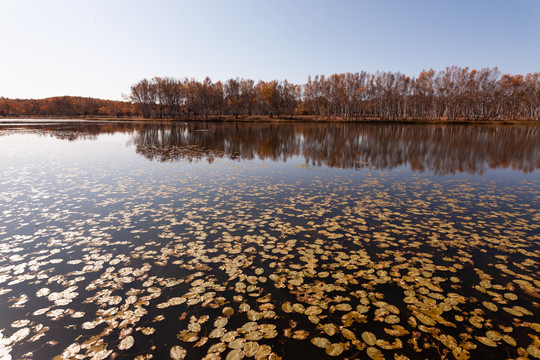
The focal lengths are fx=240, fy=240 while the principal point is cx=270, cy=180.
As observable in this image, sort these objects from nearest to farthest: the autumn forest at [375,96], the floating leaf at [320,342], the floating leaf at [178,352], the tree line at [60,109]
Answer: the floating leaf at [178,352], the floating leaf at [320,342], the autumn forest at [375,96], the tree line at [60,109]

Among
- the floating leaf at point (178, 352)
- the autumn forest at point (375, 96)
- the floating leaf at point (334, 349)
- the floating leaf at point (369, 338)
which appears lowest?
the floating leaf at point (178, 352)

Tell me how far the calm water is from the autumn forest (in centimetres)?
9579

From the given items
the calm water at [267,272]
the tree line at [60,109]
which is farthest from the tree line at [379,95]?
the calm water at [267,272]

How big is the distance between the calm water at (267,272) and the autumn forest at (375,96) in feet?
314

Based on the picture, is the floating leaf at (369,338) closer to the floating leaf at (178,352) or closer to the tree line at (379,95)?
the floating leaf at (178,352)

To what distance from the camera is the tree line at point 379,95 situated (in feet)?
335

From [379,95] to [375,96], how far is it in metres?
4.31

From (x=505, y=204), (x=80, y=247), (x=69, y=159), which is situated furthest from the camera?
(x=69, y=159)

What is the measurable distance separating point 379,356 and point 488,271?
175 inches

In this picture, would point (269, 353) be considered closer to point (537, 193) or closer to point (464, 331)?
point (464, 331)

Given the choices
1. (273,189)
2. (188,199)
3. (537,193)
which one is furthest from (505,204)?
(188,199)

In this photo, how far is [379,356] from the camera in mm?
3871

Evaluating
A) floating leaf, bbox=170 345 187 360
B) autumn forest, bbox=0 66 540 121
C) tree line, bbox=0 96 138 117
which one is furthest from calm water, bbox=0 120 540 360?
tree line, bbox=0 96 138 117

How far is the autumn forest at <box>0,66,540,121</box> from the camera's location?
102125 millimetres
